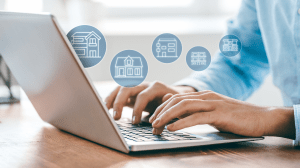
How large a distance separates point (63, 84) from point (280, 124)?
0.35m

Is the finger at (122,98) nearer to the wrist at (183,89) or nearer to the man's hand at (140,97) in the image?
the man's hand at (140,97)

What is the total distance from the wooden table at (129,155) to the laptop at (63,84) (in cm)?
1

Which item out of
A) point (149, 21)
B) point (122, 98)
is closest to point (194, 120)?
point (122, 98)

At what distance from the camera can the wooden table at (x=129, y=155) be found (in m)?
0.32

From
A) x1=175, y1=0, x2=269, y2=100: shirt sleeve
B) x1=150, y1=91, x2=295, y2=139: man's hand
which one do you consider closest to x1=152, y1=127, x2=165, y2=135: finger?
x1=150, y1=91, x2=295, y2=139: man's hand

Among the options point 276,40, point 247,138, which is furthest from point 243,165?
point 276,40

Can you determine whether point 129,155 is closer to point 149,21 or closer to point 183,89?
point 183,89

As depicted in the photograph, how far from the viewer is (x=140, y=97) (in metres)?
0.61

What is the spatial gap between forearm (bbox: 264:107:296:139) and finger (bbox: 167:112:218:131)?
91 mm

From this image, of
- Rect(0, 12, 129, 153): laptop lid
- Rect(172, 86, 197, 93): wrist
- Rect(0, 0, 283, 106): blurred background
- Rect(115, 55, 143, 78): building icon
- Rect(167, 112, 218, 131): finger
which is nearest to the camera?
Rect(0, 12, 129, 153): laptop lid

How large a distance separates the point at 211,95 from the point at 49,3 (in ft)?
6.50

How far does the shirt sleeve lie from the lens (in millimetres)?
871

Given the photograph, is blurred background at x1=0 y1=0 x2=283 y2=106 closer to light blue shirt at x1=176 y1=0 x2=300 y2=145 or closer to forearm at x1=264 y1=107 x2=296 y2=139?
light blue shirt at x1=176 y1=0 x2=300 y2=145

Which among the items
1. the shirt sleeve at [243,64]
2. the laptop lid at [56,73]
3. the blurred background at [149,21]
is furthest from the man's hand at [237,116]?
the blurred background at [149,21]
